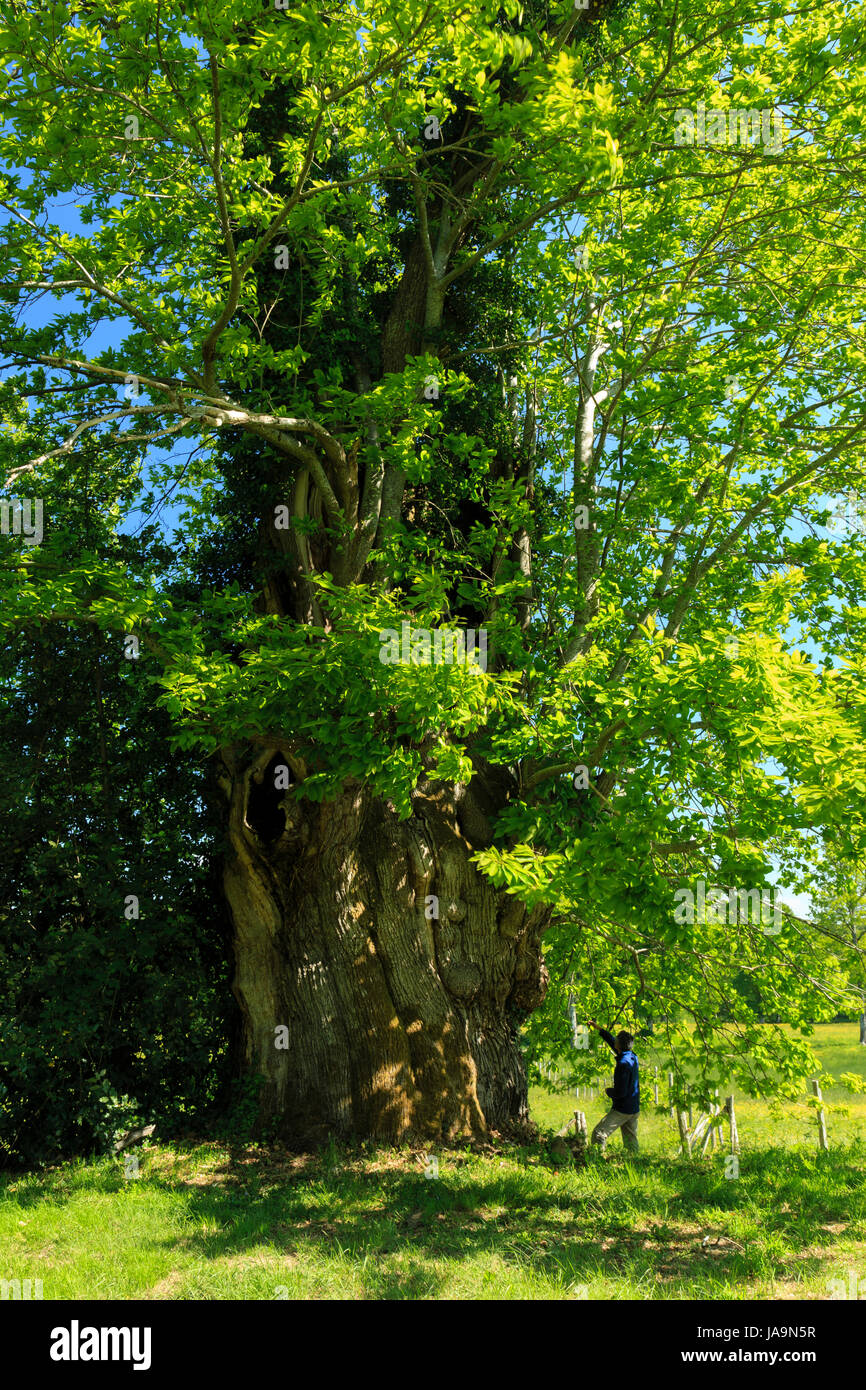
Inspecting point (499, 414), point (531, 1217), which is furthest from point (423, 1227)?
point (499, 414)

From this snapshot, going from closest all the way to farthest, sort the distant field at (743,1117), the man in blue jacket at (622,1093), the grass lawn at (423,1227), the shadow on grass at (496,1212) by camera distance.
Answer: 1. the grass lawn at (423,1227)
2. the shadow on grass at (496,1212)
3. the man in blue jacket at (622,1093)
4. the distant field at (743,1117)

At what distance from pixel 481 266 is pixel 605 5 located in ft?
9.89

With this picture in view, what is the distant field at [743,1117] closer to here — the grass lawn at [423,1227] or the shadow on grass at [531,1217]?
the shadow on grass at [531,1217]

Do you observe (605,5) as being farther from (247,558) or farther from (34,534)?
(34,534)

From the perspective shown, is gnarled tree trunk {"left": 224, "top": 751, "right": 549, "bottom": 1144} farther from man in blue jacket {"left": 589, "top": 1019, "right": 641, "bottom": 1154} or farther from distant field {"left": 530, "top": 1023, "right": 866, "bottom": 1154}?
distant field {"left": 530, "top": 1023, "right": 866, "bottom": 1154}

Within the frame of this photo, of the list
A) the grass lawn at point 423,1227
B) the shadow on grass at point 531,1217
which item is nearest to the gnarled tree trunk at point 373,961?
the grass lawn at point 423,1227

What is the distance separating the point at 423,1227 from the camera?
6871 millimetres

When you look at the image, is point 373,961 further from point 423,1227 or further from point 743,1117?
point 743,1117

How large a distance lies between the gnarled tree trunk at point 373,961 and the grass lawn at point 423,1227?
59 centimetres

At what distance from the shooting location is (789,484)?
9.42 m

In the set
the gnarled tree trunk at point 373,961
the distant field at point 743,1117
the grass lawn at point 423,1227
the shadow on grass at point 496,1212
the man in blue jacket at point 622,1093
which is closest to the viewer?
the grass lawn at point 423,1227

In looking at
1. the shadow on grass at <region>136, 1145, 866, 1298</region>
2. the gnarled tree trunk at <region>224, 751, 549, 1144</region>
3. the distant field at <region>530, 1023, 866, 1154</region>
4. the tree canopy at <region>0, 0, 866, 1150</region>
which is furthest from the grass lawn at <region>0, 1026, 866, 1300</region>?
the distant field at <region>530, 1023, 866, 1154</region>

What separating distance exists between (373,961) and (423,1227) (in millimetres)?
2913

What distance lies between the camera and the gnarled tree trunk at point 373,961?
9.23 m
